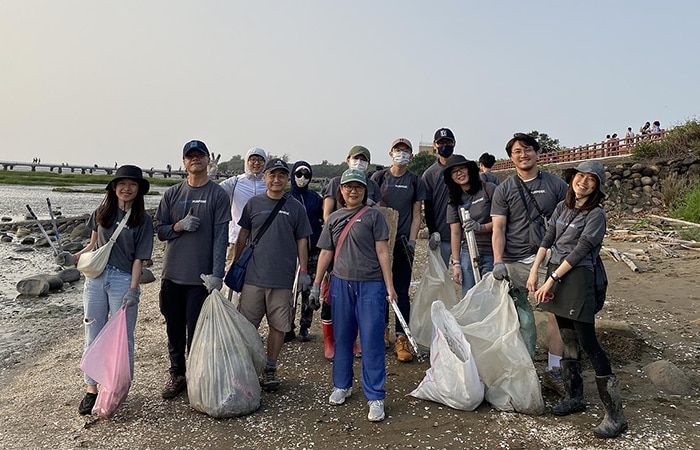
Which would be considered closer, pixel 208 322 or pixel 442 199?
pixel 208 322

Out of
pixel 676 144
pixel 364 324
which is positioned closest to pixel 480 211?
pixel 364 324

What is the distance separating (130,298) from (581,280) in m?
3.17

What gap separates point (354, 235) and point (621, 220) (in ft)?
44.2

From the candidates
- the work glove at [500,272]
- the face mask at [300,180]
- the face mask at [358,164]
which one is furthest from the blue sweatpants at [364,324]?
the face mask at [300,180]

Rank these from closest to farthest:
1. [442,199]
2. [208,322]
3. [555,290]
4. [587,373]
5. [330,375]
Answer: [555,290] < [208,322] < [587,373] < [330,375] < [442,199]

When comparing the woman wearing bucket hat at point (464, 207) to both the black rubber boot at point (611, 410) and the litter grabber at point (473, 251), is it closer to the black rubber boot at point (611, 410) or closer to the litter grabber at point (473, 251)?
the litter grabber at point (473, 251)

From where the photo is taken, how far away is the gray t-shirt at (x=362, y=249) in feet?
12.2

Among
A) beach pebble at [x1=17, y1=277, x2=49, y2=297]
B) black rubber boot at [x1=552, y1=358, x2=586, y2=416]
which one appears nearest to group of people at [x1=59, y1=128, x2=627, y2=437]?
black rubber boot at [x1=552, y1=358, x2=586, y2=416]

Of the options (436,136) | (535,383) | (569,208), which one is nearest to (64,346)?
(436,136)

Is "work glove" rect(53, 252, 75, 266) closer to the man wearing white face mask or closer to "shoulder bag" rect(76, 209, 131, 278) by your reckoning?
"shoulder bag" rect(76, 209, 131, 278)

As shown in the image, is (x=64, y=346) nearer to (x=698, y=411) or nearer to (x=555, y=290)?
(x=555, y=290)

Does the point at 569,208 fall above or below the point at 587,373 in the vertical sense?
above

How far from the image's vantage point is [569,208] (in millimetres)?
3441

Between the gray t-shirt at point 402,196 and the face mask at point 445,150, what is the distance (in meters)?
0.41
